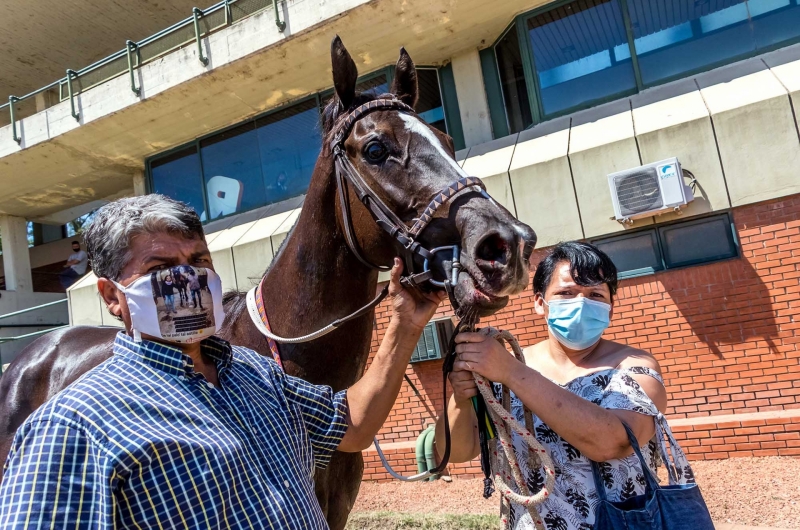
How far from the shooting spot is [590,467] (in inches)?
79.9

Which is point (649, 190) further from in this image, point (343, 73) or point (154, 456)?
point (154, 456)

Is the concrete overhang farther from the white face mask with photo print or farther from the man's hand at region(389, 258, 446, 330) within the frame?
the white face mask with photo print

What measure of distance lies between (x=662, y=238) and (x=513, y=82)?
3.42m

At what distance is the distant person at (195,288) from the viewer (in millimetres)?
1508

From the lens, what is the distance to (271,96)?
387 inches

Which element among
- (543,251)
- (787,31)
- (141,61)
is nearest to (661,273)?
(543,251)

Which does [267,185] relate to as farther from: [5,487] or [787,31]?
[5,487]

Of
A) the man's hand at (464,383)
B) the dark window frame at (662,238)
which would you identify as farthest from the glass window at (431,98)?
the man's hand at (464,383)

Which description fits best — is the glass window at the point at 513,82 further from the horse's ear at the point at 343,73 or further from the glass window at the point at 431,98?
the horse's ear at the point at 343,73

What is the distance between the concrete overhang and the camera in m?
8.16

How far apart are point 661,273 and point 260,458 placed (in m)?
6.40

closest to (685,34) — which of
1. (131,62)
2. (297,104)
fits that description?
(297,104)

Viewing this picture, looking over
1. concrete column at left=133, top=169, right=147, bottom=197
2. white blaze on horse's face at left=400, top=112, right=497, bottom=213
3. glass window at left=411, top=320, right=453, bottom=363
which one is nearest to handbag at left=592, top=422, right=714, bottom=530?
white blaze on horse's face at left=400, top=112, right=497, bottom=213

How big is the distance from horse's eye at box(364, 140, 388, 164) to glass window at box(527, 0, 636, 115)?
21.4 ft
